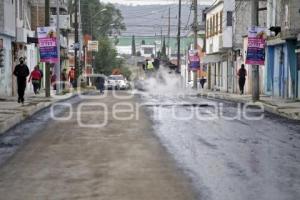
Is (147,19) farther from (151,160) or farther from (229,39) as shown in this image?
(151,160)

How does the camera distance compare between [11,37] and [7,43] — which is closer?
[7,43]

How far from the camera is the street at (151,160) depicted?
980 cm

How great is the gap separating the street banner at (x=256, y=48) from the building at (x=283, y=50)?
172 centimetres

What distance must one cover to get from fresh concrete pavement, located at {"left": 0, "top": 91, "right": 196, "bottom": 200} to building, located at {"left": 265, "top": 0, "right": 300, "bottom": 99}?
19890 millimetres

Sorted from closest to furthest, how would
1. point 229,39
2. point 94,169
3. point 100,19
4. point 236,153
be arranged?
point 94,169, point 236,153, point 229,39, point 100,19

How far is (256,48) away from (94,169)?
24.3 meters

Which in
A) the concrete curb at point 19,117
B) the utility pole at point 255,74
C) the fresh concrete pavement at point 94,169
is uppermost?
the utility pole at point 255,74

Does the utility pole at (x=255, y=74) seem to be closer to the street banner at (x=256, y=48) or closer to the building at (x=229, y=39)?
the street banner at (x=256, y=48)

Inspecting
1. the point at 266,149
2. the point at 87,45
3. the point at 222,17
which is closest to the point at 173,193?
the point at 266,149

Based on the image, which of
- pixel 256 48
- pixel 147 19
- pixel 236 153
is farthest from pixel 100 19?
pixel 236 153

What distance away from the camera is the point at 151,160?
41.9 ft

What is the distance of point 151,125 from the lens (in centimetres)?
2014

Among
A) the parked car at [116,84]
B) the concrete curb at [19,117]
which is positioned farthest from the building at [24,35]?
the concrete curb at [19,117]

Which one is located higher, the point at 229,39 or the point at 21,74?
the point at 229,39
